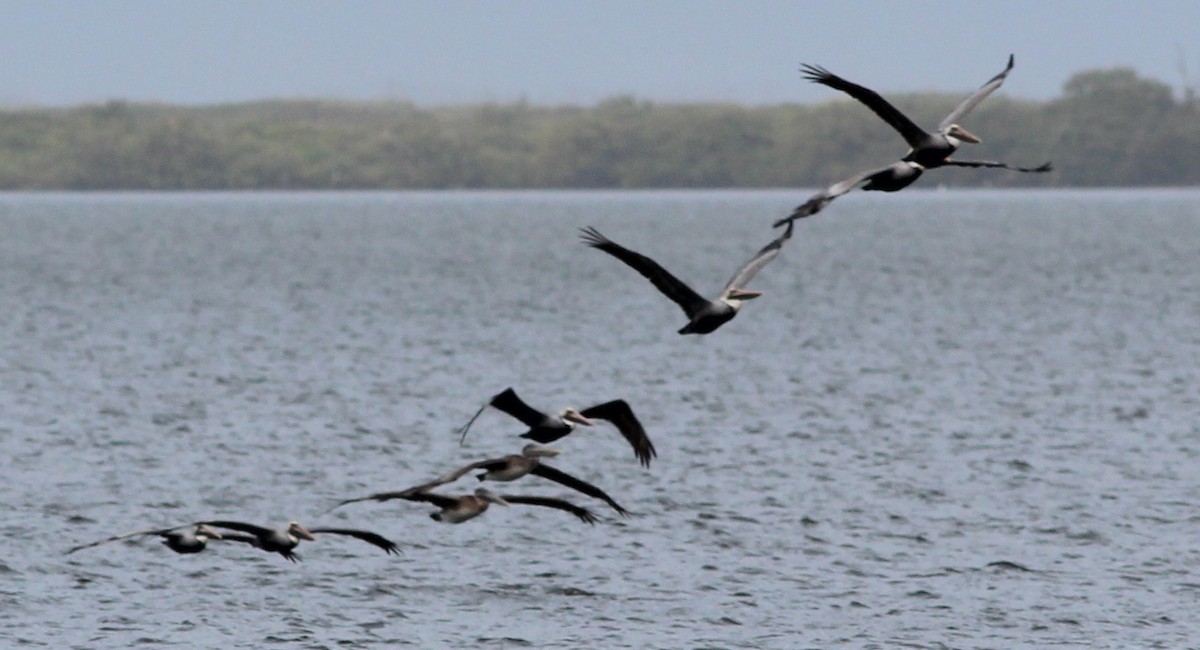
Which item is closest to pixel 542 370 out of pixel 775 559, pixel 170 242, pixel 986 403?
pixel 986 403

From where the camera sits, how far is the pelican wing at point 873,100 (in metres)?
18.6

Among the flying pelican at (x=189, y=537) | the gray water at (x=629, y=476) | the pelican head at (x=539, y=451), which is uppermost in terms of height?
the pelican head at (x=539, y=451)

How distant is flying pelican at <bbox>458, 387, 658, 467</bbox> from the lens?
20156mm

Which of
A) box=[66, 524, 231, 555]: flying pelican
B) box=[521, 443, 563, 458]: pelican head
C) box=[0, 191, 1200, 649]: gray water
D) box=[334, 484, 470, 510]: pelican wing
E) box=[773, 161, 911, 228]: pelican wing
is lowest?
box=[0, 191, 1200, 649]: gray water

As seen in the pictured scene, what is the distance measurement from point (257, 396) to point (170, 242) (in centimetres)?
13607

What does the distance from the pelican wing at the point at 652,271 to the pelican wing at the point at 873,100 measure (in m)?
2.13

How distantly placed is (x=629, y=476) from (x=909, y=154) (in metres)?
25.8

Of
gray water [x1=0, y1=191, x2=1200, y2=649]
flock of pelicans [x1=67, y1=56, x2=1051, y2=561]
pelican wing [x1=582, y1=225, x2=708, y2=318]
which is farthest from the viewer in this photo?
gray water [x1=0, y1=191, x2=1200, y2=649]

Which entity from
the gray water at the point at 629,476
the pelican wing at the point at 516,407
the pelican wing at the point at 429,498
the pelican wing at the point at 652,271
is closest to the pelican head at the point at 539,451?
the pelican wing at the point at 516,407

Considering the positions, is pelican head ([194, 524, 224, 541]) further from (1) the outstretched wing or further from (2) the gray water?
(2) the gray water

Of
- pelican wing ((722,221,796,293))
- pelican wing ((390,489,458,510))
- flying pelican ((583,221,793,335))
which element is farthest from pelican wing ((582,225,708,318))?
pelican wing ((390,489,458,510))

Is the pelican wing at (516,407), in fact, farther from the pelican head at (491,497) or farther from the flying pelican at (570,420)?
the pelican head at (491,497)

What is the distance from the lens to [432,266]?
149m

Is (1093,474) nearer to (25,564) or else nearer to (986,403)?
(986,403)
